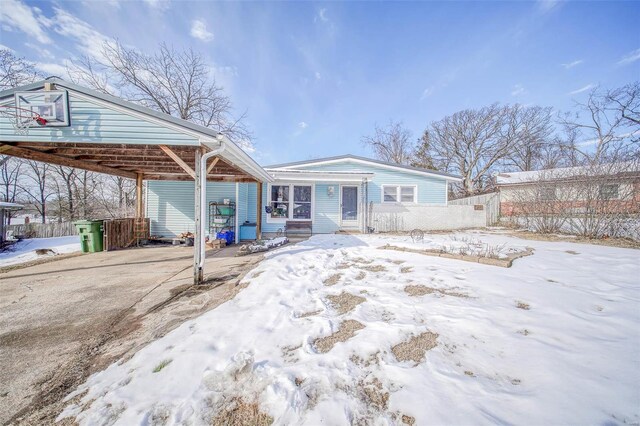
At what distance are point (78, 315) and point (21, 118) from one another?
4140 millimetres

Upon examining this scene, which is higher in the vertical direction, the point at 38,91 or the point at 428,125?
the point at 428,125

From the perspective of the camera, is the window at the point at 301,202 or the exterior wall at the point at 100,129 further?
the window at the point at 301,202

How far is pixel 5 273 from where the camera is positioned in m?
A: 5.18

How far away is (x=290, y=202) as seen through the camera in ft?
35.9

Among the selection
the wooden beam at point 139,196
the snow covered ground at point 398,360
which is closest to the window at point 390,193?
the snow covered ground at point 398,360

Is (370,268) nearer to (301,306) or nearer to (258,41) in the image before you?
(301,306)

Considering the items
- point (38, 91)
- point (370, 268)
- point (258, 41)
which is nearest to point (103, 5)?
point (258, 41)

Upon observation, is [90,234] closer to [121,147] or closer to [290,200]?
[121,147]

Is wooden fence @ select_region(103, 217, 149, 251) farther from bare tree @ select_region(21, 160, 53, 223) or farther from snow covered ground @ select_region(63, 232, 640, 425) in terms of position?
bare tree @ select_region(21, 160, 53, 223)

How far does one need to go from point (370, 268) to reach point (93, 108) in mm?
6286

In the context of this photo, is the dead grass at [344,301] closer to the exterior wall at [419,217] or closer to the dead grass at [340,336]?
the dead grass at [340,336]

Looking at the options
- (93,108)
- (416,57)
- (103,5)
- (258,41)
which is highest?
(416,57)

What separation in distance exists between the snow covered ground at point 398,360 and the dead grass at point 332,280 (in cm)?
44

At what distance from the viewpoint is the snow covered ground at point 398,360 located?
1.43 m
